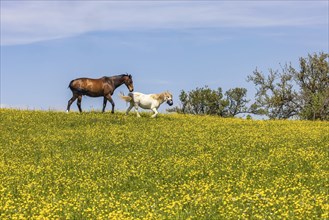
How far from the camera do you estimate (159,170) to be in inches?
793

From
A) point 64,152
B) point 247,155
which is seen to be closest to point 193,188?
point 247,155

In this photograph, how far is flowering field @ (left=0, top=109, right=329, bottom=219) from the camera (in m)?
14.2

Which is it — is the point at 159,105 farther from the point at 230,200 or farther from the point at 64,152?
the point at 230,200

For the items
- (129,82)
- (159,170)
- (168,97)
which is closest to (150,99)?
(168,97)

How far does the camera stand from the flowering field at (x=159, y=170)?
14227mm

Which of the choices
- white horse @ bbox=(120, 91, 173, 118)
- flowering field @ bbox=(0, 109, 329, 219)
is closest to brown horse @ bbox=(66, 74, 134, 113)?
white horse @ bbox=(120, 91, 173, 118)

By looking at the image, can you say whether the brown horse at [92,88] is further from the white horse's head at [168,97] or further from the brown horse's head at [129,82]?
the white horse's head at [168,97]

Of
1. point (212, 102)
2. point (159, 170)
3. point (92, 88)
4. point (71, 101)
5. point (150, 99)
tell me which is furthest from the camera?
point (212, 102)

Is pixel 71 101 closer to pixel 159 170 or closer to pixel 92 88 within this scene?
pixel 92 88

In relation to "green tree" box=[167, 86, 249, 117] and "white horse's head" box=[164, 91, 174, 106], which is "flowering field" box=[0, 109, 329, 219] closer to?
"white horse's head" box=[164, 91, 174, 106]

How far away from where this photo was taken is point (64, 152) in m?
25.9

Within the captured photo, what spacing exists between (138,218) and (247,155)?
11243 millimetres

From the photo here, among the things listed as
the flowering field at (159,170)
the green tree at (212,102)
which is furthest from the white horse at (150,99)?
the green tree at (212,102)

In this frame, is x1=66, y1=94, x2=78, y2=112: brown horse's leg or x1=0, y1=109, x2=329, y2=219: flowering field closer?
x1=0, y1=109, x2=329, y2=219: flowering field
